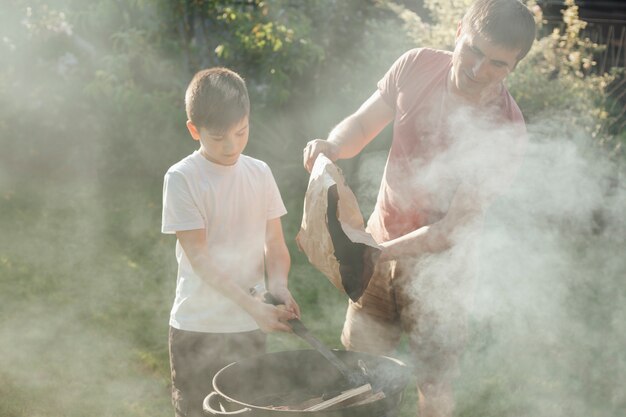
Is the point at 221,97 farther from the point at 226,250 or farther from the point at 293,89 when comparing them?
the point at 293,89

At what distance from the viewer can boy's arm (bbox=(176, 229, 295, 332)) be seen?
2.41 meters

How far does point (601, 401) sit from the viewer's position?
13.6ft

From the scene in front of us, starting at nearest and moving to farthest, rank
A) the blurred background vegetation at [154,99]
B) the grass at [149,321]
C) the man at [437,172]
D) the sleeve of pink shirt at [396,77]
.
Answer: the man at [437,172], the sleeve of pink shirt at [396,77], the grass at [149,321], the blurred background vegetation at [154,99]

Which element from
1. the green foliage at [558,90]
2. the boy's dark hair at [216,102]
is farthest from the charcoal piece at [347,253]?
the green foliage at [558,90]

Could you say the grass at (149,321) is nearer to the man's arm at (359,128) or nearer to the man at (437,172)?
the man at (437,172)

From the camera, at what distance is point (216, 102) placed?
257 centimetres

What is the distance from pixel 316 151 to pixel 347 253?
1.54 feet

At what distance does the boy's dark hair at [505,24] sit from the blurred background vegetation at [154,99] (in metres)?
2.92

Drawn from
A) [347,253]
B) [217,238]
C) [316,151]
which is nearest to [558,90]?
[316,151]

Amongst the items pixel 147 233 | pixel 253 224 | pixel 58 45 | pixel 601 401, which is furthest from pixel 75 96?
pixel 601 401

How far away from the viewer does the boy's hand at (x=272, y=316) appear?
2395 mm

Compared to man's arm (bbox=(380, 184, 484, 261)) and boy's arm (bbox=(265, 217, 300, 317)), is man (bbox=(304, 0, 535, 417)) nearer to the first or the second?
man's arm (bbox=(380, 184, 484, 261))

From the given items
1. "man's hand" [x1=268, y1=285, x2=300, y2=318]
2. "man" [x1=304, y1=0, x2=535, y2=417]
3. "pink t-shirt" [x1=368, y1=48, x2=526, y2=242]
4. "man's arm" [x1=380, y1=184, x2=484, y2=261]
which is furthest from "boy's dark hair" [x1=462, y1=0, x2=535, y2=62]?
"man's hand" [x1=268, y1=285, x2=300, y2=318]

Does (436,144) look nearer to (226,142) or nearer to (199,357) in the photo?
(226,142)
